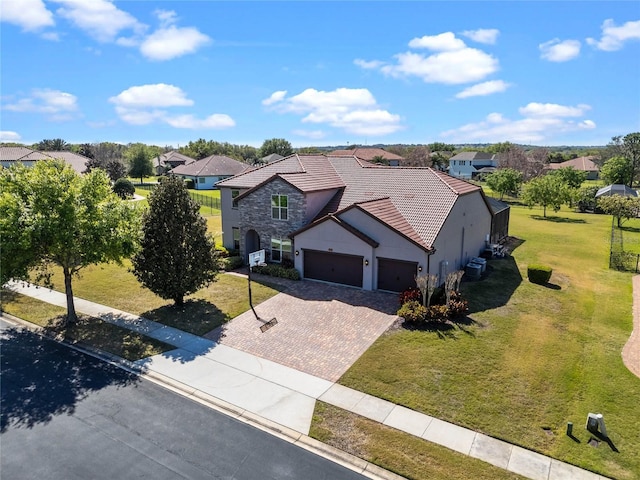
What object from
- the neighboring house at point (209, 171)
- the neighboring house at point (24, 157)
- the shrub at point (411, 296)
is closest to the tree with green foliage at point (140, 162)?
the neighboring house at point (209, 171)

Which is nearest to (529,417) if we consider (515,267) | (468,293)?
(468,293)

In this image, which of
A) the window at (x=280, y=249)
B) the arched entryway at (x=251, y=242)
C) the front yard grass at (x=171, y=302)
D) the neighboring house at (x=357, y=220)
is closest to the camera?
the front yard grass at (x=171, y=302)

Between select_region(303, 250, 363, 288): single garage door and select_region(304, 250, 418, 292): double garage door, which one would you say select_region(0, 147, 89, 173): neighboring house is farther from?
select_region(304, 250, 418, 292): double garage door

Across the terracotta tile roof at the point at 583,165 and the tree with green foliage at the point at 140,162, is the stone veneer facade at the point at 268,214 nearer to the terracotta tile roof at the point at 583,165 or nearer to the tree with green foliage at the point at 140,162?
the tree with green foliage at the point at 140,162

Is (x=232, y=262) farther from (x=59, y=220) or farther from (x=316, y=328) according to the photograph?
(x=59, y=220)

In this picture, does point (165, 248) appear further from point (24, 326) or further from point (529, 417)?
point (529, 417)
